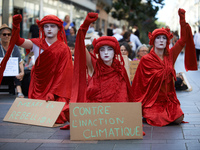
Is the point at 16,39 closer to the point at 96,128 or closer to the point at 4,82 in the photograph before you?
the point at 96,128

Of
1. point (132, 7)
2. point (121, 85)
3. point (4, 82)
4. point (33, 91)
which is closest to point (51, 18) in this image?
point (33, 91)

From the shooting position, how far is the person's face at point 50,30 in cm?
710

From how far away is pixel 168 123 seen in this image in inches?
259

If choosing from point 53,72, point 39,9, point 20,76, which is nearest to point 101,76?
point 53,72

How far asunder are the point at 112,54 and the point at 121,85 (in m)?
0.49

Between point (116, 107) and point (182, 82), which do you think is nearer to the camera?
point (116, 107)

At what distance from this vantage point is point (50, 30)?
711 cm

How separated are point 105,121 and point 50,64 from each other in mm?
2046

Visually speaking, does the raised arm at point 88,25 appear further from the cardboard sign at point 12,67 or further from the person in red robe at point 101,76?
the cardboard sign at point 12,67

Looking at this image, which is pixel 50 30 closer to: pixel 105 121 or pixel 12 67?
pixel 105 121

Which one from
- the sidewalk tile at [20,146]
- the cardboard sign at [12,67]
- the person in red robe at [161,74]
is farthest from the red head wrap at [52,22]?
the cardboard sign at [12,67]

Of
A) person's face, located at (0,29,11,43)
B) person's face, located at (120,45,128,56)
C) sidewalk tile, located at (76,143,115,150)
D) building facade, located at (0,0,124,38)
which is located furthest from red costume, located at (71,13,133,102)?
building facade, located at (0,0,124,38)

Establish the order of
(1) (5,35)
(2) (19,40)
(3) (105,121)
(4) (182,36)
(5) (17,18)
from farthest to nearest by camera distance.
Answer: (1) (5,35) < (2) (19,40) < (4) (182,36) < (5) (17,18) < (3) (105,121)

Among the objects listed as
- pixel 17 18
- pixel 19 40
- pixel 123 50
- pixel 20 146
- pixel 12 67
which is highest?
pixel 17 18
